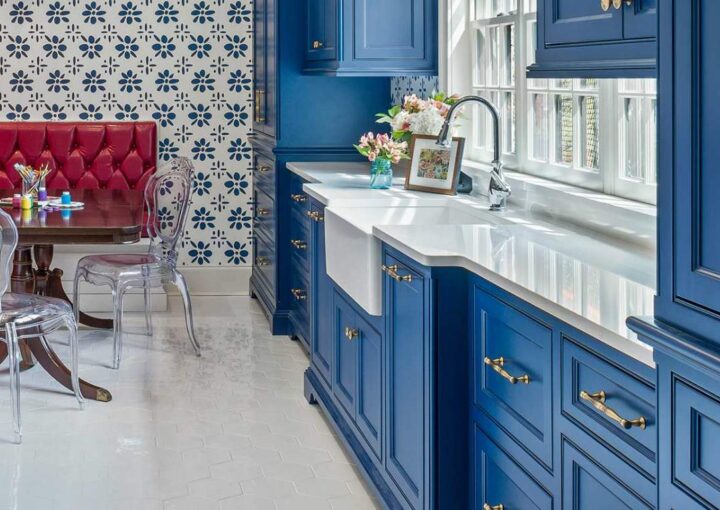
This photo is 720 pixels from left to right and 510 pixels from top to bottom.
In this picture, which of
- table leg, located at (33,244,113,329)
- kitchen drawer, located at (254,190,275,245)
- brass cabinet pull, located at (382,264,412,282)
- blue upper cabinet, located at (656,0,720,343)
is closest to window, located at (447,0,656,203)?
brass cabinet pull, located at (382,264,412,282)

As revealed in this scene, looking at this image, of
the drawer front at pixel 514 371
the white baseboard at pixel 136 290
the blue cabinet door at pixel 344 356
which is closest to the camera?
the drawer front at pixel 514 371

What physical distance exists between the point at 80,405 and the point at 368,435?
60.5 inches

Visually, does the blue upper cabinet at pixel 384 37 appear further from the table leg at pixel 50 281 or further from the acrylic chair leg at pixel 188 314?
the table leg at pixel 50 281

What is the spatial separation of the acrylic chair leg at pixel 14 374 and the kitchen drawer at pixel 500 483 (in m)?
2.07

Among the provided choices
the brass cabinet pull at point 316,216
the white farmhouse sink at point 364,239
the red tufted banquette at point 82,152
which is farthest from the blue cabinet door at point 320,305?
the red tufted banquette at point 82,152

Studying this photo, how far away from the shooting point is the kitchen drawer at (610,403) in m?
1.85

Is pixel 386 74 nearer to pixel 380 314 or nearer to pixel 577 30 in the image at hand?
pixel 380 314

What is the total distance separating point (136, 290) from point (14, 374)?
2348mm

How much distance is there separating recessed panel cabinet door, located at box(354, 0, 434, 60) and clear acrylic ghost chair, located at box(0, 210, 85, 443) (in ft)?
5.55

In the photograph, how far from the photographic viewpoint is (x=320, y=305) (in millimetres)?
4512

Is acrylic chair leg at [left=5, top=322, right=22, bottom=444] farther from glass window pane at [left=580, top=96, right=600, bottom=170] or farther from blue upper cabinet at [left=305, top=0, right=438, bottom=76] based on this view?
glass window pane at [left=580, top=96, right=600, bottom=170]

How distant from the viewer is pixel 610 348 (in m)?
1.95

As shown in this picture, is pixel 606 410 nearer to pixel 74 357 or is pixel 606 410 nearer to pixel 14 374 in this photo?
pixel 14 374

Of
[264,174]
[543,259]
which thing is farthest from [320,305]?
[264,174]
